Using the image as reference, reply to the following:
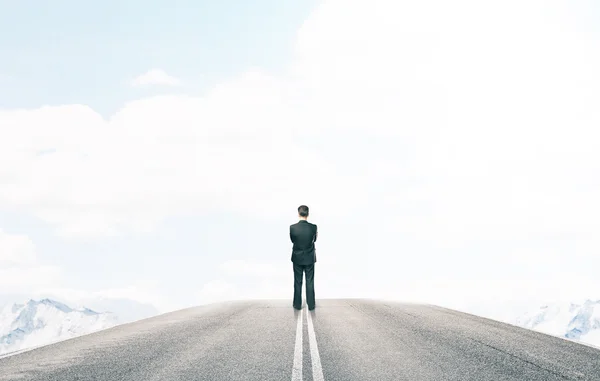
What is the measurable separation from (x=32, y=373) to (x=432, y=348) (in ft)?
17.6

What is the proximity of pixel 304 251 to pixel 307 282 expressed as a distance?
852 mm

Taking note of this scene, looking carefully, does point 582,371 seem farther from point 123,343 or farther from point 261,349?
point 123,343

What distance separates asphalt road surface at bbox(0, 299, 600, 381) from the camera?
7.11 m

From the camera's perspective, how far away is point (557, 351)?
9.05 metres

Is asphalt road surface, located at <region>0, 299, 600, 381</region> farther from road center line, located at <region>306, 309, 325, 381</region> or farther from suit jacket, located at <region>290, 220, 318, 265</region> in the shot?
suit jacket, located at <region>290, 220, 318, 265</region>

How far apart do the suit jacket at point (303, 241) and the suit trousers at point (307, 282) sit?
192 millimetres

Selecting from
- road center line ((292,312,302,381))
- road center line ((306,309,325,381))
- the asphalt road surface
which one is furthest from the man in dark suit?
road center line ((292,312,302,381))

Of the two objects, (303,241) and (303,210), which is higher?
(303,210)

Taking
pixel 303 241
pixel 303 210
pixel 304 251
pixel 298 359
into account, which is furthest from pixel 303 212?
pixel 298 359

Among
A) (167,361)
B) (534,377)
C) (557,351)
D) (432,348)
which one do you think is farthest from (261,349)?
(557,351)

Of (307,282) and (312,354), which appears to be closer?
(312,354)

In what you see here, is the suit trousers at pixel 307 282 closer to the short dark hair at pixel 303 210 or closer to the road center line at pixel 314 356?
the short dark hair at pixel 303 210

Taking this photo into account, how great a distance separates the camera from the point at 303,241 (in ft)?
52.5

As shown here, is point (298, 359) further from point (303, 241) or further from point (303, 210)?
point (303, 210)
